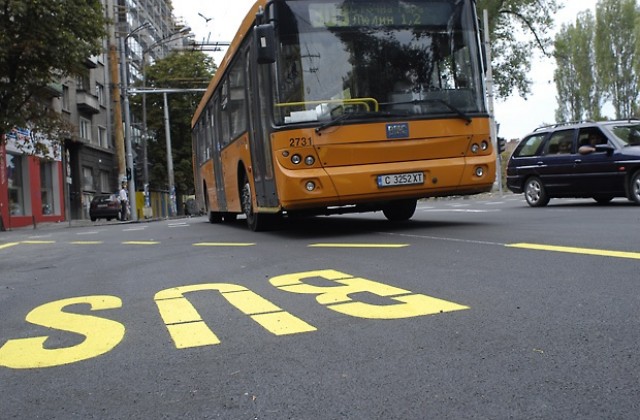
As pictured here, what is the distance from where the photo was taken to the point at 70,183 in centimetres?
3650

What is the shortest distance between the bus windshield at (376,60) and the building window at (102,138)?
3573 centimetres

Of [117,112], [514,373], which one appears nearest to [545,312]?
[514,373]

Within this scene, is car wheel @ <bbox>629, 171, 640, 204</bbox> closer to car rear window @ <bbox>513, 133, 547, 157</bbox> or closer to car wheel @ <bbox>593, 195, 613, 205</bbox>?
car wheel @ <bbox>593, 195, 613, 205</bbox>

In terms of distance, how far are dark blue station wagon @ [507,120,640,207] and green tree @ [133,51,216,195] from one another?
127ft

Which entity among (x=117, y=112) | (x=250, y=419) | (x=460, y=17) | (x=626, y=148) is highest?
(x=117, y=112)

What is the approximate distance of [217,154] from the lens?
13914mm

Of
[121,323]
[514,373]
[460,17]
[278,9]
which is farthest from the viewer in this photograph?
[460,17]

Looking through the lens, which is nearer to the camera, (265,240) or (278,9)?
(278,9)

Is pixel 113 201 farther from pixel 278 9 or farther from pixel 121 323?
pixel 121 323

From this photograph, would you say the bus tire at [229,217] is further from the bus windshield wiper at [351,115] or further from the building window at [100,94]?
the building window at [100,94]

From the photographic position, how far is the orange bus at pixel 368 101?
8.47m

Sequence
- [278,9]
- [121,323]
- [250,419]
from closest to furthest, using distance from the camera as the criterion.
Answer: [250,419]
[121,323]
[278,9]

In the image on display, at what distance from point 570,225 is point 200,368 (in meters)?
6.99

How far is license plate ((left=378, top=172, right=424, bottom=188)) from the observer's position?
8609 millimetres
